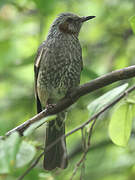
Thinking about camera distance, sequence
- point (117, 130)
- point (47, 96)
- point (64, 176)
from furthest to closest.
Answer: point (64, 176)
point (47, 96)
point (117, 130)

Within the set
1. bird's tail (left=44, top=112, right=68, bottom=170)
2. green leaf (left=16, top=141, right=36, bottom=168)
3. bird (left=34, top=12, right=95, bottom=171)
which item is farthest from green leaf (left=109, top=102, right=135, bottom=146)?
bird (left=34, top=12, right=95, bottom=171)

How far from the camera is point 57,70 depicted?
364cm

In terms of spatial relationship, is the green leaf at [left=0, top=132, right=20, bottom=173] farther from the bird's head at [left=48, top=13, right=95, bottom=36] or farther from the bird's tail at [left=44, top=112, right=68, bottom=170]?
the bird's head at [left=48, top=13, right=95, bottom=36]

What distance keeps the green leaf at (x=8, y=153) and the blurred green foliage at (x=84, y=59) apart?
236 cm

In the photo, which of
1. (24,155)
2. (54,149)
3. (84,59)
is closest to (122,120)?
(24,155)

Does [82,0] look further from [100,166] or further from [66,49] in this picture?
[100,166]

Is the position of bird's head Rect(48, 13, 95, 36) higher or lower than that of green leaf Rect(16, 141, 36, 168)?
higher

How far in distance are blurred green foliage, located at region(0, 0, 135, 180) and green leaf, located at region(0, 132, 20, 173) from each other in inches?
92.8

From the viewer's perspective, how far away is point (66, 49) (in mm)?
3736

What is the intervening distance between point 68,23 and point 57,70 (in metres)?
0.60

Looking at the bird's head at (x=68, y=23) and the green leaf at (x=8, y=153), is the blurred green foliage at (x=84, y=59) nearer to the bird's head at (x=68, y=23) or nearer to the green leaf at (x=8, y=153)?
the bird's head at (x=68, y=23)

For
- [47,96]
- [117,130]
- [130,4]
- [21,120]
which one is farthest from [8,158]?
[130,4]

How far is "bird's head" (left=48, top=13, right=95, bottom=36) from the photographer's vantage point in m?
3.95

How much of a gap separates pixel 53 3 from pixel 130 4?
1389 millimetres
